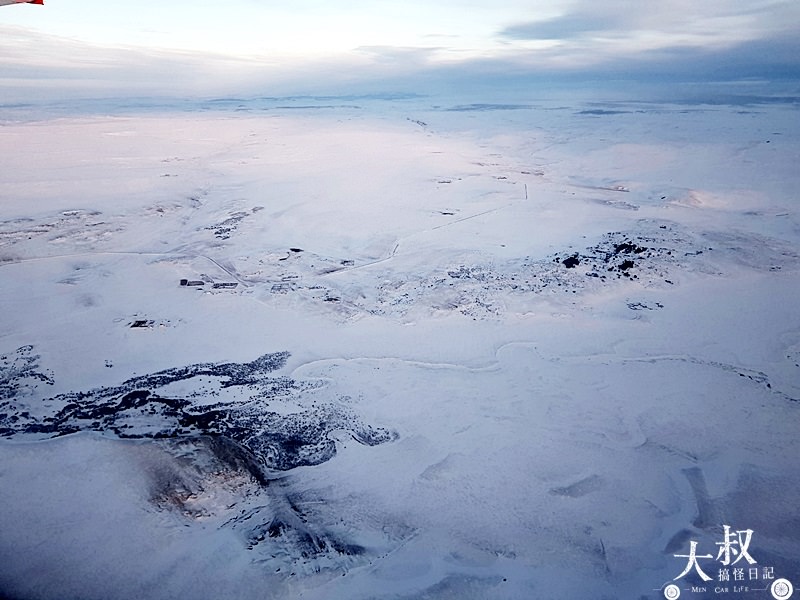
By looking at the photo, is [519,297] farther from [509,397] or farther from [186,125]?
[186,125]

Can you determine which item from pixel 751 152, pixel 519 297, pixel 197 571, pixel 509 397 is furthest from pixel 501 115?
pixel 197 571

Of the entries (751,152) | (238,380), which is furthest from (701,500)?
(751,152)

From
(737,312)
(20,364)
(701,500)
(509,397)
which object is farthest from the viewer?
(737,312)

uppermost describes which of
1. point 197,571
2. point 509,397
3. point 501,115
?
point 501,115

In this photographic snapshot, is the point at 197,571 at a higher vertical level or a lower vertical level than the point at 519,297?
lower

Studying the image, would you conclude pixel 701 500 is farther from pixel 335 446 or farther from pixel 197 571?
pixel 197 571

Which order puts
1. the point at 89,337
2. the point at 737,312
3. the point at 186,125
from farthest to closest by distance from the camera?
the point at 186,125 → the point at 737,312 → the point at 89,337

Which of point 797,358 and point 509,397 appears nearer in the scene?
point 509,397
